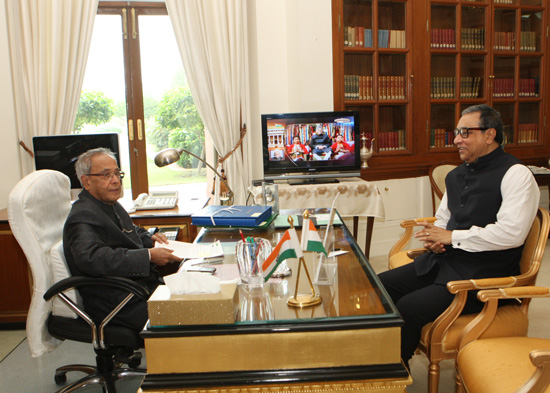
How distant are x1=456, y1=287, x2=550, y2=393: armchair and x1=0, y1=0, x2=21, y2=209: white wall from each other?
3687mm

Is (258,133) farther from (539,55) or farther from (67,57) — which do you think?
(539,55)

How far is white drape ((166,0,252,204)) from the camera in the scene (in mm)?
4539

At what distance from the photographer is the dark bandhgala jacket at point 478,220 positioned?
2.27m

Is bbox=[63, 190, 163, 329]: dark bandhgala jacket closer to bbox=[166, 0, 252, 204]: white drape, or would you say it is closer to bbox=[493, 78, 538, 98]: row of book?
bbox=[166, 0, 252, 204]: white drape

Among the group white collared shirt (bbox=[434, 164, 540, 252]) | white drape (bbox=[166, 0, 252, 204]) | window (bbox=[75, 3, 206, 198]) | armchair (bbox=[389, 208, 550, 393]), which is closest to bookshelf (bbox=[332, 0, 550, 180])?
white drape (bbox=[166, 0, 252, 204])

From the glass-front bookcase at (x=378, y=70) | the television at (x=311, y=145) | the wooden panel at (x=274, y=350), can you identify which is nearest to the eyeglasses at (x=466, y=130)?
the wooden panel at (x=274, y=350)

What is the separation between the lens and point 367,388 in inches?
54.1

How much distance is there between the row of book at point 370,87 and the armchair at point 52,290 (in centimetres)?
300

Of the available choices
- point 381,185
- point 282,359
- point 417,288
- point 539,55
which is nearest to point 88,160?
point 282,359

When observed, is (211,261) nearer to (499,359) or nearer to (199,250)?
(199,250)

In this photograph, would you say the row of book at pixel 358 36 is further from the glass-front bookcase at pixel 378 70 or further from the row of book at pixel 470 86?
the row of book at pixel 470 86

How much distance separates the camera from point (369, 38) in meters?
4.78

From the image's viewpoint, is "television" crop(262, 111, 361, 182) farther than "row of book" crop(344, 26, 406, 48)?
No

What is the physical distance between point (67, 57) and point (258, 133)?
1.72m
